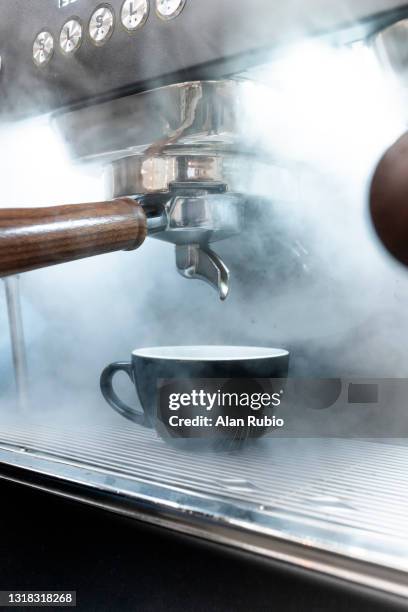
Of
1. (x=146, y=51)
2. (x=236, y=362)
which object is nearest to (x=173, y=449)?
(x=236, y=362)

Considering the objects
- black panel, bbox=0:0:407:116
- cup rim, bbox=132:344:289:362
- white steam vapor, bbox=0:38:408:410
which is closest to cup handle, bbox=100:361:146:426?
cup rim, bbox=132:344:289:362

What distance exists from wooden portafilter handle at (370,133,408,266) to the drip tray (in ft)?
0.51

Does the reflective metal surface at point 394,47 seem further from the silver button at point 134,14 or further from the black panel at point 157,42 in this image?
the silver button at point 134,14

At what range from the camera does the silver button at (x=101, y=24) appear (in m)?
0.57

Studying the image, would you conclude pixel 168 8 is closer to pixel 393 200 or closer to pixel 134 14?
pixel 134 14

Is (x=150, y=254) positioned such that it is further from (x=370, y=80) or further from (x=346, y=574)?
(x=346, y=574)

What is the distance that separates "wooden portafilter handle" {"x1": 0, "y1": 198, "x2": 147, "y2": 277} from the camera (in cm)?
41

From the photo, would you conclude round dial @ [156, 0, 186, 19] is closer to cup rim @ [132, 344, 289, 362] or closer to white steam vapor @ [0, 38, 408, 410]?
white steam vapor @ [0, 38, 408, 410]

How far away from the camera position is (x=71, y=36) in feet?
1.97

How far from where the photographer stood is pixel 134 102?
587 millimetres

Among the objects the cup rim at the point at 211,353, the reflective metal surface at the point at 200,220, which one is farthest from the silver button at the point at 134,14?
the cup rim at the point at 211,353

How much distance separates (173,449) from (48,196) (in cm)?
35

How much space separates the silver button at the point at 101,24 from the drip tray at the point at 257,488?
1.07 feet

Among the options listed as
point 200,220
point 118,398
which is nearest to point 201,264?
point 200,220
